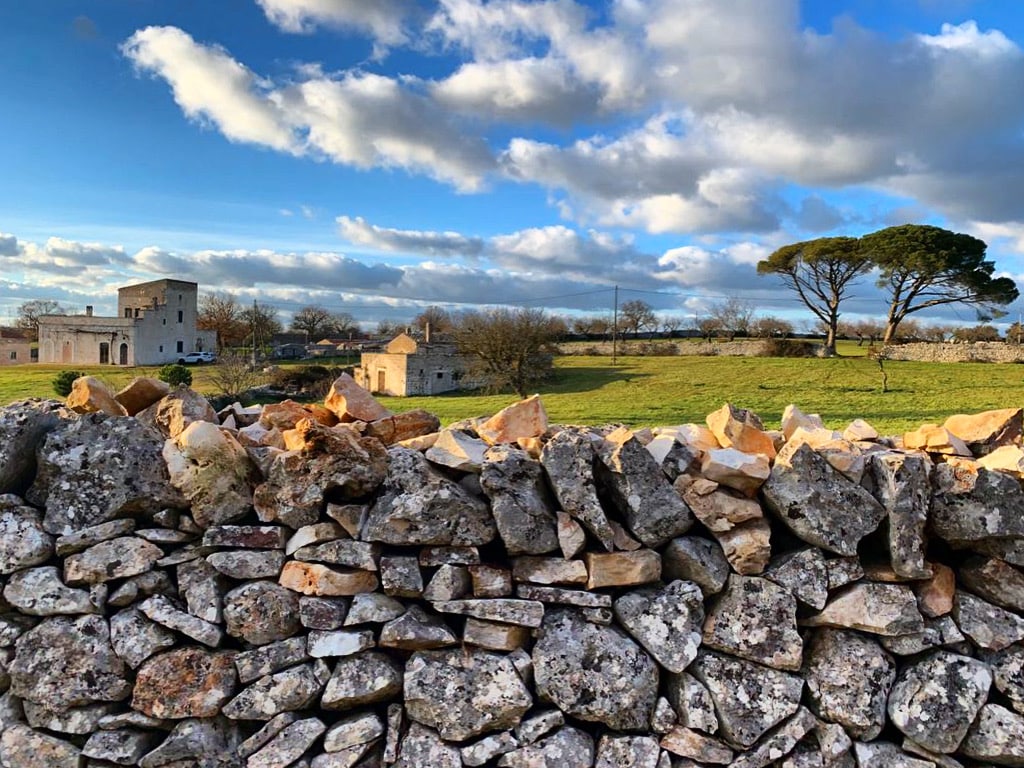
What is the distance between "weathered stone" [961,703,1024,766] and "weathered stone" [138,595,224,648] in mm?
3497

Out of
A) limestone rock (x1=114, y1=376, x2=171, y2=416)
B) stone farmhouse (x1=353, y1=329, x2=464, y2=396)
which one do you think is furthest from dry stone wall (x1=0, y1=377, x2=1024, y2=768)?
stone farmhouse (x1=353, y1=329, x2=464, y2=396)

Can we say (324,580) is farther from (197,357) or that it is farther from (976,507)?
(197,357)

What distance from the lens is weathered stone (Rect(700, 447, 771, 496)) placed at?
2.80 meters

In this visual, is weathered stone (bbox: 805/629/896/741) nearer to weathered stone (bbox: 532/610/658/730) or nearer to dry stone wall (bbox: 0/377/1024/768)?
dry stone wall (bbox: 0/377/1024/768)

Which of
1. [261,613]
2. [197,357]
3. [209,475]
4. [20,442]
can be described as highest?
[20,442]

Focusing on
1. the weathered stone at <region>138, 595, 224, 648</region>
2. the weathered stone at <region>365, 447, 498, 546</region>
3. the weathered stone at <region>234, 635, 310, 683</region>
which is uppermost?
the weathered stone at <region>365, 447, 498, 546</region>

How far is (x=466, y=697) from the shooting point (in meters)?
2.69

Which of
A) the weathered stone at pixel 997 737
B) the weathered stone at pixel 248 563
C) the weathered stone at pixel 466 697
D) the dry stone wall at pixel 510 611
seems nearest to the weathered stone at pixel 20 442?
the dry stone wall at pixel 510 611

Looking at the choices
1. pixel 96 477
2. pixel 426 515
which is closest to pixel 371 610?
pixel 426 515

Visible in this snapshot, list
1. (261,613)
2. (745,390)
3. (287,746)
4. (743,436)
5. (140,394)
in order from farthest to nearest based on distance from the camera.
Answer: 1. (745,390)
2. (140,394)
3. (743,436)
4. (261,613)
5. (287,746)

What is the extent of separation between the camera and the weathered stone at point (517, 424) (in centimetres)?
335

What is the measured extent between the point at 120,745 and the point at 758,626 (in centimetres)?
300

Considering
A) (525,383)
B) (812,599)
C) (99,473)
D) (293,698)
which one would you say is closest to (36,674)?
(99,473)

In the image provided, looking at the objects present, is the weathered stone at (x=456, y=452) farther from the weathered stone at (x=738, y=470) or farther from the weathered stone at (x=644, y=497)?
the weathered stone at (x=738, y=470)
